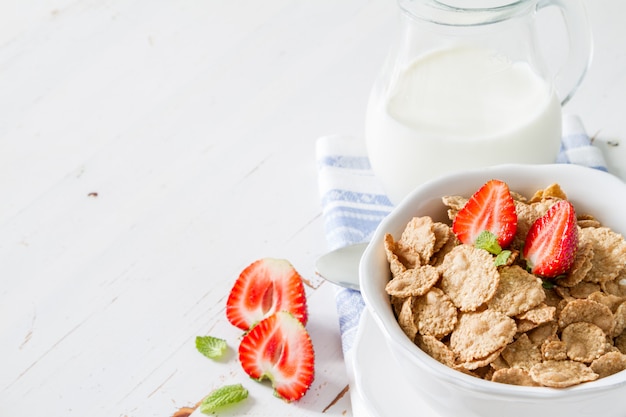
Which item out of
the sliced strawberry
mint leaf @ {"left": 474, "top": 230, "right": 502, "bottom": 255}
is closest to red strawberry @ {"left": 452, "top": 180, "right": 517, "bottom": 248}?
mint leaf @ {"left": 474, "top": 230, "right": 502, "bottom": 255}

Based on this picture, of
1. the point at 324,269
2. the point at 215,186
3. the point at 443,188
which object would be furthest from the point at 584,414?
the point at 215,186

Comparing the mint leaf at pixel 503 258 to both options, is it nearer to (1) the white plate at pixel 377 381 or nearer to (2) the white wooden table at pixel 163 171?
(1) the white plate at pixel 377 381

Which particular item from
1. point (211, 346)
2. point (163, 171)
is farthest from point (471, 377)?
point (163, 171)

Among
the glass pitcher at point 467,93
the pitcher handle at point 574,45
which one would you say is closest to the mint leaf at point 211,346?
the glass pitcher at point 467,93

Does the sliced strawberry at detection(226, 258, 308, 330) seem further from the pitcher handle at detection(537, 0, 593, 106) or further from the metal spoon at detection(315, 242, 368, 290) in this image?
the pitcher handle at detection(537, 0, 593, 106)

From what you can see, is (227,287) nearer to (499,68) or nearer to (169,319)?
(169,319)

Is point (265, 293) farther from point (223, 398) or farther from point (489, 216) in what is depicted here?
point (489, 216)
